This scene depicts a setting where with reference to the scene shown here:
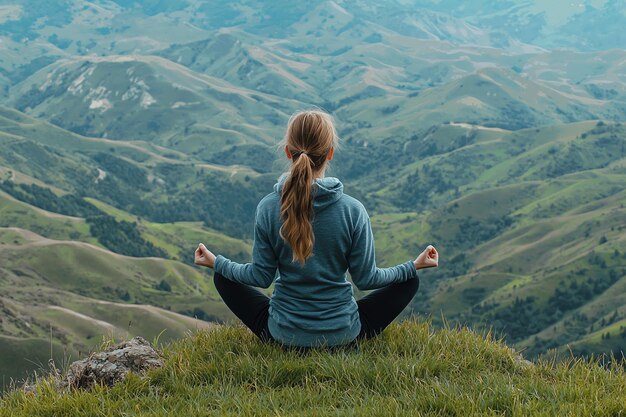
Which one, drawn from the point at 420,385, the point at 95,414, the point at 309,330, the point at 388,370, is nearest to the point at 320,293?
the point at 309,330

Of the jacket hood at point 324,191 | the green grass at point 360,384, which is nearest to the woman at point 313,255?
the jacket hood at point 324,191

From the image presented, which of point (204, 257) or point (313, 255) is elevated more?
point (313, 255)

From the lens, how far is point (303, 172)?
8062mm

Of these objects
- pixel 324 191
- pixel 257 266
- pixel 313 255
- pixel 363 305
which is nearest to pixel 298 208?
pixel 324 191

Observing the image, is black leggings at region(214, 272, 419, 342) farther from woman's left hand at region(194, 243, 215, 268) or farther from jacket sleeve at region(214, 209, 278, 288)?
jacket sleeve at region(214, 209, 278, 288)

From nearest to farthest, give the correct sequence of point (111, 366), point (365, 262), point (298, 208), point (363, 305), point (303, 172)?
1. point (303, 172)
2. point (298, 208)
3. point (111, 366)
4. point (365, 262)
5. point (363, 305)

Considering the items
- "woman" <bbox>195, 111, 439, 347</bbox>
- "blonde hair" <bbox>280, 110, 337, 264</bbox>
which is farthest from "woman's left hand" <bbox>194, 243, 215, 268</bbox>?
"blonde hair" <bbox>280, 110, 337, 264</bbox>

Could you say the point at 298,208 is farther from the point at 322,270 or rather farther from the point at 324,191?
the point at 322,270

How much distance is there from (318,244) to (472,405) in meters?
3.07

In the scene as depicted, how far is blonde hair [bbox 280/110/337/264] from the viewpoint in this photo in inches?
320

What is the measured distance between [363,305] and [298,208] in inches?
80.4

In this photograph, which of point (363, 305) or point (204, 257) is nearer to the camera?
point (204, 257)

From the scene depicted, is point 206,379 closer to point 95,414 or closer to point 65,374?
point 95,414

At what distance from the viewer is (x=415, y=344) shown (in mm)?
8953
